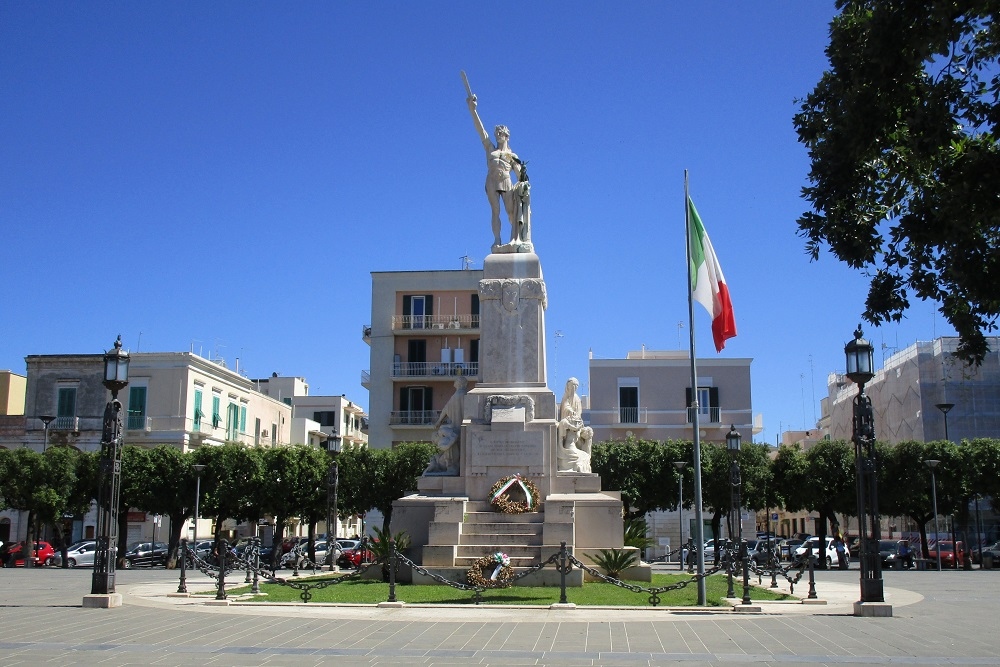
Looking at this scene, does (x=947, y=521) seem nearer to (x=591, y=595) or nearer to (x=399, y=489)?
(x=399, y=489)

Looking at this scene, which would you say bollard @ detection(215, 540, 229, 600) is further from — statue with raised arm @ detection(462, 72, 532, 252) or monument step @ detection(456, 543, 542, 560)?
statue with raised arm @ detection(462, 72, 532, 252)

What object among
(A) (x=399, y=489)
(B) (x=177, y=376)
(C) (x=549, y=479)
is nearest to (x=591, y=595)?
(C) (x=549, y=479)

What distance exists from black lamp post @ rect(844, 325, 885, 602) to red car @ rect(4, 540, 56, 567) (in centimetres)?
3684

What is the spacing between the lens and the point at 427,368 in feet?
180

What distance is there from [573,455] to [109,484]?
31.7 feet

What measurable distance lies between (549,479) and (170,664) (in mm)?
12099

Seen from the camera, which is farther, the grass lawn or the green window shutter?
the green window shutter

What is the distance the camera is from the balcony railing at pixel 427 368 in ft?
180

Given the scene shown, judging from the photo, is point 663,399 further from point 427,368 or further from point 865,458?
point 865,458

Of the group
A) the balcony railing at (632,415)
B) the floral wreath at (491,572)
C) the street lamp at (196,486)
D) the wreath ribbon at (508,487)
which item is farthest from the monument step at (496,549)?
the balcony railing at (632,415)

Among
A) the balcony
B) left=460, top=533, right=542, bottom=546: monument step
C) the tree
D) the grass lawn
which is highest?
the balcony

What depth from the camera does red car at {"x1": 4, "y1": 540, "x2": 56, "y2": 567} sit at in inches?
1672

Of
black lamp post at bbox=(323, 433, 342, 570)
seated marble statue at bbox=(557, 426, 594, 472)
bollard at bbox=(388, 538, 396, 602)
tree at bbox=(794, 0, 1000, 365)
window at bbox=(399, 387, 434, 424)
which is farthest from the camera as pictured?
window at bbox=(399, 387, 434, 424)

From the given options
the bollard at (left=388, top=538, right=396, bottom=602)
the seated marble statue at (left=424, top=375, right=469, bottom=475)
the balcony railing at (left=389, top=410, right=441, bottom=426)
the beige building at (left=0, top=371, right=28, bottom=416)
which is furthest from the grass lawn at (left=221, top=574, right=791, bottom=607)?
the beige building at (left=0, top=371, right=28, bottom=416)
